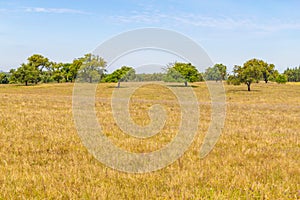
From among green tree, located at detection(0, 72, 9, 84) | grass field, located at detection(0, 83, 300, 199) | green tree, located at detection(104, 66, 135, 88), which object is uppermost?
green tree, located at detection(0, 72, 9, 84)

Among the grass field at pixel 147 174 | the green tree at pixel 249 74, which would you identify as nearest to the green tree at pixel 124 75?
the grass field at pixel 147 174

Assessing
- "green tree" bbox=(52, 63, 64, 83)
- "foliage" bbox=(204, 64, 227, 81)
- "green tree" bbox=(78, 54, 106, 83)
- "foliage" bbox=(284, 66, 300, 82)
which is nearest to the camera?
"green tree" bbox=(78, 54, 106, 83)

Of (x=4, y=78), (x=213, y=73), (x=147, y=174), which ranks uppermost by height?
(x=4, y=78)

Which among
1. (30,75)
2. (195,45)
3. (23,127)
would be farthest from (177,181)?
(30,75)

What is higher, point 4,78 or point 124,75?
point 4,78

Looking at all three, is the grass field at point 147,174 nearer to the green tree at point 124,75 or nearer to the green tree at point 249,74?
the green tree at point 124,75

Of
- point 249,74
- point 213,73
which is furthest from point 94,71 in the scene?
point 249,74

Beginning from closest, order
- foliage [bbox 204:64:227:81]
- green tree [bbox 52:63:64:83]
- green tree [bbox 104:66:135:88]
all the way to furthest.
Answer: green tree [bbox 104:66:135:88] < foliage [bbox 204:64:227:81] < green tree [bbox 52:63:64:83]

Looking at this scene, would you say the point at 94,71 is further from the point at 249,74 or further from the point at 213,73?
the point at 249,74

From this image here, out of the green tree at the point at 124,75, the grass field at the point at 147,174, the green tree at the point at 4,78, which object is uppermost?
the green tree at the point at 4,78

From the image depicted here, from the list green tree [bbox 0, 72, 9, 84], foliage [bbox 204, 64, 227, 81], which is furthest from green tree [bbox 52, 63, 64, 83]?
foliage [bbox 204, 64, 227, 81]

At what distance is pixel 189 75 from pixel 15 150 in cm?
7151

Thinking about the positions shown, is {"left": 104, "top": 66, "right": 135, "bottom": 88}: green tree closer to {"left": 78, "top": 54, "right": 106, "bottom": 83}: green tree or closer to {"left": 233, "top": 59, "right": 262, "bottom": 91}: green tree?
{"left": 78, "top": 54, "right": 106, "bottom": 83}: green tree

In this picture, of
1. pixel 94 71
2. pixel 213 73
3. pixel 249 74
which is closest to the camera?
pixel 94 71
